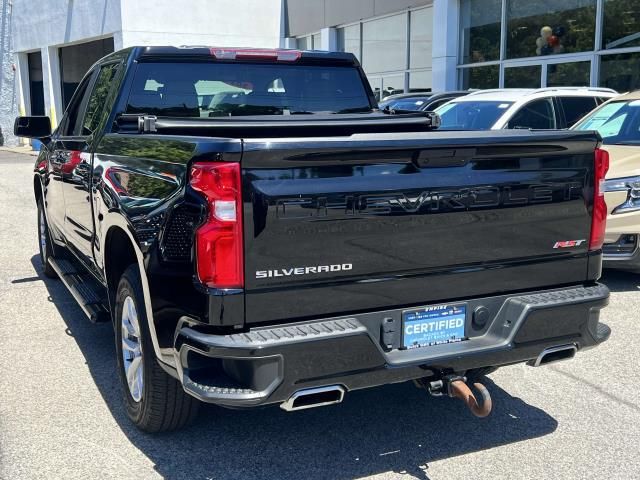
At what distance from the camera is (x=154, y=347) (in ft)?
11.2

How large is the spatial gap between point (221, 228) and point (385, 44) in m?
18.5

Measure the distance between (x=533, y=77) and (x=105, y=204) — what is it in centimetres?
1325

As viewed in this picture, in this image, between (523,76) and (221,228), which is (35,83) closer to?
(523,76)

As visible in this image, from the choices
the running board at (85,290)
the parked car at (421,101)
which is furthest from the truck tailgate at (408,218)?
the parked car at (421,101)

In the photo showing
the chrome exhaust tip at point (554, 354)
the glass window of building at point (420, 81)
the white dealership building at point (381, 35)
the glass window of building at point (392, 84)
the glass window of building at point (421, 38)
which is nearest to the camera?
the chrome exhaust tip at point (554, 354)

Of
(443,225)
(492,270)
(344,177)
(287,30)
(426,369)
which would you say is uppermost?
(287,30)

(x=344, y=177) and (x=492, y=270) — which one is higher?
(x=344, y=177)

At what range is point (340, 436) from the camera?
389 cm

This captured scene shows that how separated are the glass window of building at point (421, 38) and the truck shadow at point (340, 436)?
15.4 metres

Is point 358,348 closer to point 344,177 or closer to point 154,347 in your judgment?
point 344,177

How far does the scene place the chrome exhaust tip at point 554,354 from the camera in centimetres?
362

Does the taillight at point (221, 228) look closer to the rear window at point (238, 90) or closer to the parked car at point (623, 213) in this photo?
the rear window at point (238, 90)

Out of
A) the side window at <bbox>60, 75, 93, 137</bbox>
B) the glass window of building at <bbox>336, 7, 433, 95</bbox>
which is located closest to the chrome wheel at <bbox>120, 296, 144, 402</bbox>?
the side window at <bbox>60, 75, 93, 137</bbox>

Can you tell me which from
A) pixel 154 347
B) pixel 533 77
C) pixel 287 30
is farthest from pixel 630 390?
pixel 287 30
